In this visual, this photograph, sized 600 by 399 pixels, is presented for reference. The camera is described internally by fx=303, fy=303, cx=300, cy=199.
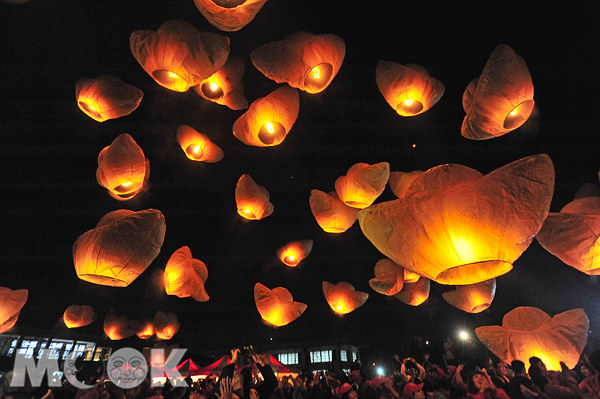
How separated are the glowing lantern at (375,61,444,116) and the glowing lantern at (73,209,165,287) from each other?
273 cm

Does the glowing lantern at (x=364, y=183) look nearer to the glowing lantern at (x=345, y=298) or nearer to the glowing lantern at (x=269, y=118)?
the glowing lantern at (x=269, y=118)

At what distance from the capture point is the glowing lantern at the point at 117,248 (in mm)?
2598

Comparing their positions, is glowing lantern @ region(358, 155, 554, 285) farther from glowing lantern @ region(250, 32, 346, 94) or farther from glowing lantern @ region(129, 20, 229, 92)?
glowing lantern @ region(129, 20, 229, 92)

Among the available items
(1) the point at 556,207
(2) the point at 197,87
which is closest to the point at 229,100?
(2) the point at 197,87

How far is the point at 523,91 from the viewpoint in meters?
2.55

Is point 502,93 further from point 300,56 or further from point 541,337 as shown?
point 541,337

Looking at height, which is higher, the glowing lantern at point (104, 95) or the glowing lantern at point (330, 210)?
the glowing lantern at point (104, 95)

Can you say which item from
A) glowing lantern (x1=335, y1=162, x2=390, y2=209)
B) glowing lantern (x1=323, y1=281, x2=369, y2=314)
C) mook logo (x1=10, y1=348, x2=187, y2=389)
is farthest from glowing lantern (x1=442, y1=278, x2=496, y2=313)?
mook logo (x1=10, y1=348, x2=187, y2=389)

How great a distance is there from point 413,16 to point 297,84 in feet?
5.82

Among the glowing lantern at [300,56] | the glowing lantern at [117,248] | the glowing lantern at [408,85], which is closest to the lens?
the glowing lantern at [117,248]

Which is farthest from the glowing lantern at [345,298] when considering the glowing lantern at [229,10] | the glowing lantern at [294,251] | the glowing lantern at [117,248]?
the glowing lantern at [229,10]

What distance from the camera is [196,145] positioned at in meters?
4.06

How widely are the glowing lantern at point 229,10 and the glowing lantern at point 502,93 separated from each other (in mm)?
1959

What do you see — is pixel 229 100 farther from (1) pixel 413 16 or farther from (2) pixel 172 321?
(2) pixel 172 321
